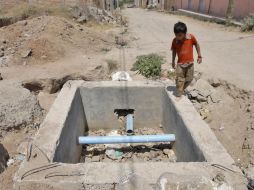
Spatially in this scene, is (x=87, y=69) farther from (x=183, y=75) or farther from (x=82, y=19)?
(x=82, y=19)

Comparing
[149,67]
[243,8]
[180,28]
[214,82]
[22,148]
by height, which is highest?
[180,28]

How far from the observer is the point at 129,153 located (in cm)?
544

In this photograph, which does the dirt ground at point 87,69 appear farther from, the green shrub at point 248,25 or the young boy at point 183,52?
the young boy at point 183,52

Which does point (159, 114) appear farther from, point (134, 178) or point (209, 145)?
point (134, 178)

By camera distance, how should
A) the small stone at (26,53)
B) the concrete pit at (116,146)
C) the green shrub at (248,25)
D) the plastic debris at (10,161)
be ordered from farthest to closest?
the green shrub at (248,25), the small stone at (26,53), the plastic debris at (10,161), the concrete pit at (116,146)

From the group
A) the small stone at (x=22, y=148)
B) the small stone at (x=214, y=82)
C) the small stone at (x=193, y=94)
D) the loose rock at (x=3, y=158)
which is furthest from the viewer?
the small stone at (x=214, y=82)

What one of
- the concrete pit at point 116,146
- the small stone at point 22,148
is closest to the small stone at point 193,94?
the concrete pit at point 116,146

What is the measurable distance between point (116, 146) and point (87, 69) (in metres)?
2.35

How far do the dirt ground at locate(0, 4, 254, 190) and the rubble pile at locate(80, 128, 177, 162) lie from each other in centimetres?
109

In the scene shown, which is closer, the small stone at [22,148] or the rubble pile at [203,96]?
the small stone at [22,148]

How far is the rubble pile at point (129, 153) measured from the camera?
529 centimetres

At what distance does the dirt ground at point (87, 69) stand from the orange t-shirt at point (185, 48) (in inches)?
65.9

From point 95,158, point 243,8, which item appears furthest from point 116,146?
point 243,8

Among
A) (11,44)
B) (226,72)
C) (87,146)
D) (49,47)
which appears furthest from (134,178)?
(11,44)
